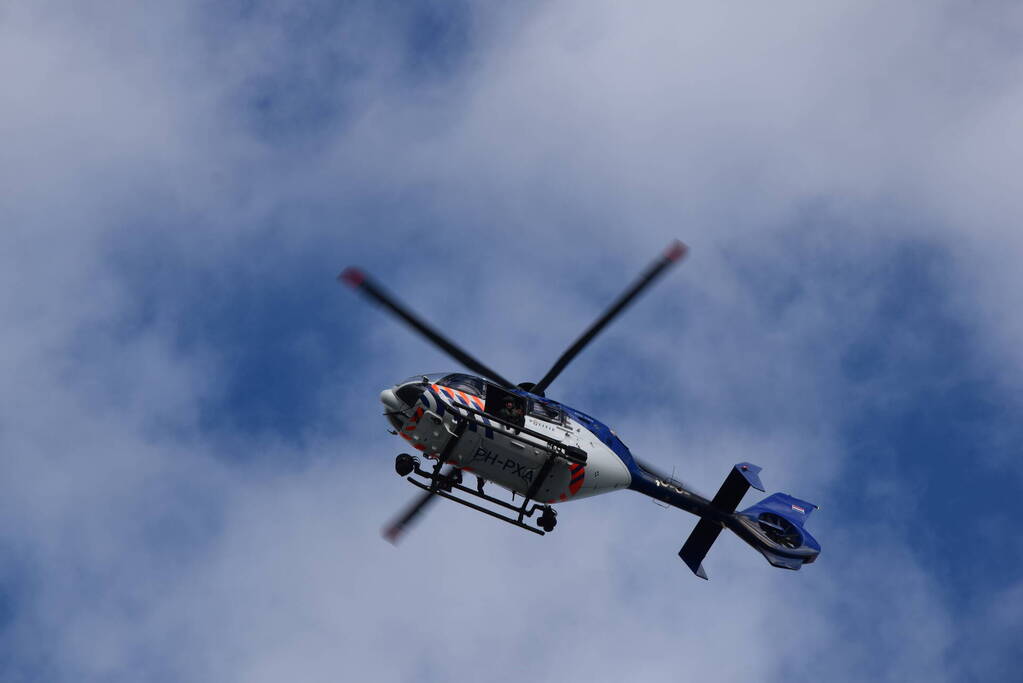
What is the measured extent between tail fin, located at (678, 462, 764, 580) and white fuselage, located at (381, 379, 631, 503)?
18.7ft

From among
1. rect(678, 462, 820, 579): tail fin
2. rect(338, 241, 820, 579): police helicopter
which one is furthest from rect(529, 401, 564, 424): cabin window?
rect(678, 462, 820, 579): tail fin

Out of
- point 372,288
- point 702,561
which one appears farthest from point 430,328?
point 702,561

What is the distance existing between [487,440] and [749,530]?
9.79 metres

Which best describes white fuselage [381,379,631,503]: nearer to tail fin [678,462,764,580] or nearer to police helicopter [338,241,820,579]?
police helicopter [338,241,820,579]

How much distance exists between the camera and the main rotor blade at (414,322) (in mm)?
27125

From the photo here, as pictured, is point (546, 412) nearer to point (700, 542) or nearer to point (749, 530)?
point (700, 542)

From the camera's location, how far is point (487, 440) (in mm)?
28891

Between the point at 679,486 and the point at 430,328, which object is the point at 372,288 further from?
the point at 679,486

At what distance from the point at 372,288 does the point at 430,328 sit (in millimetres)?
1745

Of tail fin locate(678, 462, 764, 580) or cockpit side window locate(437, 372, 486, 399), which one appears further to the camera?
tail fin locate(678, 462, 764, 580)

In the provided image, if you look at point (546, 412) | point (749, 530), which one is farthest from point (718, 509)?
point (546, 412)

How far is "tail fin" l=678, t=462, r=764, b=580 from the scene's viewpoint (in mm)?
34125

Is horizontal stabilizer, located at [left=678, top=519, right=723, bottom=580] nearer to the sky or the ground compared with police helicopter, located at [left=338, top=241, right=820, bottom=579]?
nearer to the sky

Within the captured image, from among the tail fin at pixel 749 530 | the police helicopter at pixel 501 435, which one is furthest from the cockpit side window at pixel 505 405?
the tail fin at pixel 749 530
